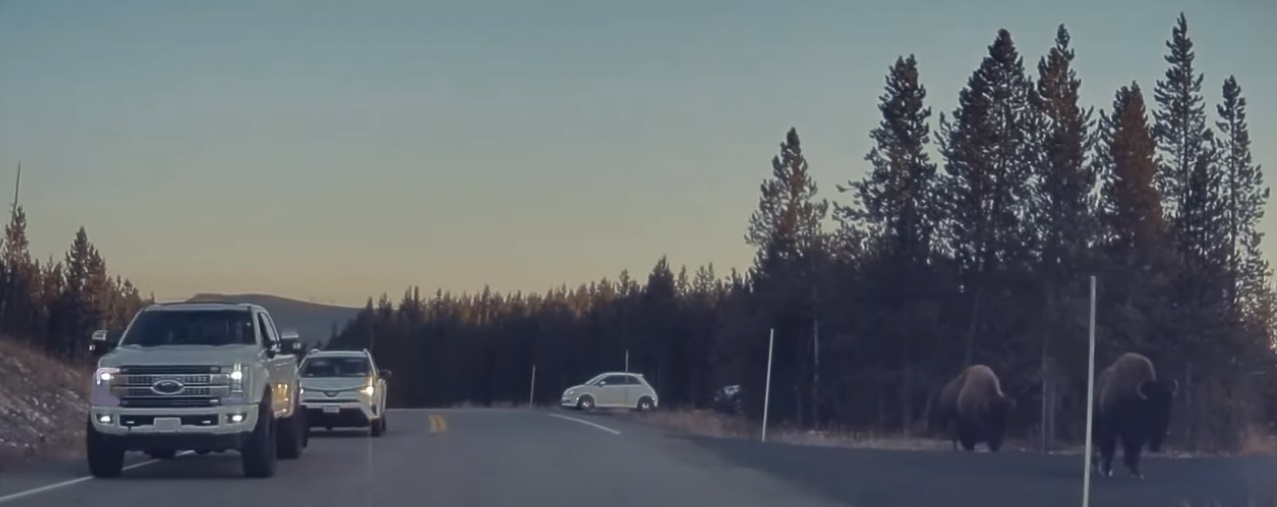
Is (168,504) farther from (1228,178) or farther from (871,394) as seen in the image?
(871,394)

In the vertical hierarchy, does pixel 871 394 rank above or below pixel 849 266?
below

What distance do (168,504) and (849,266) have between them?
44.6 meters

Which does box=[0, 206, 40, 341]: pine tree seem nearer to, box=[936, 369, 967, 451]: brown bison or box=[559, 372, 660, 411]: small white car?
box=[559, 372, 660, 411]: small white car

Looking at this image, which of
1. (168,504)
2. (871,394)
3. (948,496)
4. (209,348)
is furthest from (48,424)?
(871,394)

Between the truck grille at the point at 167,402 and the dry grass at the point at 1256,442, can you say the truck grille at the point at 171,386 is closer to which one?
the truck grille at the point at 167,402

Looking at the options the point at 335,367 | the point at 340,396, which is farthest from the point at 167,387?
the point at 335,367

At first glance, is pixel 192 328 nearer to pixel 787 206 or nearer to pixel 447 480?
pixel 447 480

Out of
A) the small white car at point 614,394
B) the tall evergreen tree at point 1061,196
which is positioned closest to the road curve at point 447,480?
the tall evergreen tree at point 1061,196

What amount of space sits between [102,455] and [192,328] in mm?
2379

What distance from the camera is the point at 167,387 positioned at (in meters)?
21.1

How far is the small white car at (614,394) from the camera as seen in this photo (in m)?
62.9

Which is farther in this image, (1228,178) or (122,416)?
(1228,178)

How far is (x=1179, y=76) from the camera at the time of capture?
167ft

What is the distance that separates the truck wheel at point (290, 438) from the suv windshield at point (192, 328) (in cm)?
207
